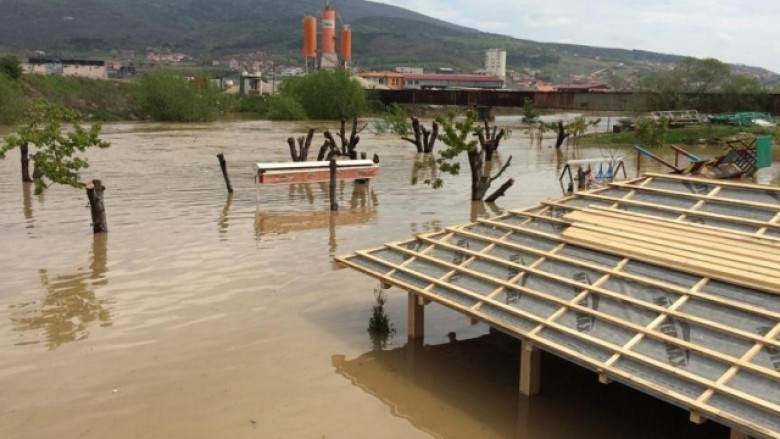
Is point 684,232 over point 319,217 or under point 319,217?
over

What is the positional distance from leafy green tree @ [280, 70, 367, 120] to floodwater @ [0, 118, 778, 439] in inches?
2137

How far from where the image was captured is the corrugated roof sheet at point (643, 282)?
650 cm

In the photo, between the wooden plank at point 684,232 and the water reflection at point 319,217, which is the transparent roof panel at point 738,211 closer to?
the wooden plank at point 684,232

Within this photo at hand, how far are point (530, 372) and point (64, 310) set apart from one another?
757 cm

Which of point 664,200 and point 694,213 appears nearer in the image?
point 694,213

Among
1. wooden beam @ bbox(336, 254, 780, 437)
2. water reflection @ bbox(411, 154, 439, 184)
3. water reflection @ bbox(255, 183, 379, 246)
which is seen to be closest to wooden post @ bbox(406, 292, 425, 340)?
wooden beam @ bbox(336, 254, 780, 437)

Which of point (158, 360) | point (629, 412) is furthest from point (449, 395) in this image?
point (158, 360)

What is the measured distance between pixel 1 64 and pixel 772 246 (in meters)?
80.3

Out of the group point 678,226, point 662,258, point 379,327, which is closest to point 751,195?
point 678,226

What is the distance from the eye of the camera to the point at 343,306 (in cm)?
1212

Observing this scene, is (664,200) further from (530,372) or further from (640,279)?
(530,372)

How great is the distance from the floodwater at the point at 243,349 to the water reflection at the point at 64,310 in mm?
37

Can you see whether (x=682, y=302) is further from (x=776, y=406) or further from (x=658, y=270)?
(x=776, y=406)

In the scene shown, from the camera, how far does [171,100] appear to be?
220 ft
